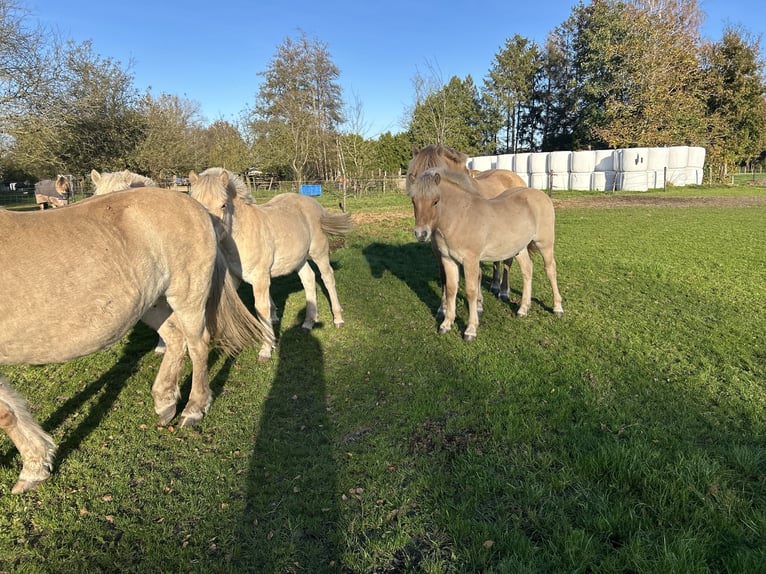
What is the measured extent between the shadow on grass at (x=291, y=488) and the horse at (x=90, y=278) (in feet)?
2.78

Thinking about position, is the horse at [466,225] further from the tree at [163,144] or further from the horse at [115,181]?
the tree at [163,144]

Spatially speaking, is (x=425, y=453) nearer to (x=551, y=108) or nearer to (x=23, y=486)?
(x=23, y=486)

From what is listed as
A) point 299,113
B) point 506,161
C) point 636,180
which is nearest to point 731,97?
point 636,180

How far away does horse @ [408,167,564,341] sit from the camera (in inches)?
198

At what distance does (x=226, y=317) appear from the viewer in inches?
173

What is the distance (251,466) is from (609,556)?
2368 millimetres

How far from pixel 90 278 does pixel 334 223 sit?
13.2ft

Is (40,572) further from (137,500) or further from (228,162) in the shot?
(228,162)

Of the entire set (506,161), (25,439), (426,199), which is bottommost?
(25,439)

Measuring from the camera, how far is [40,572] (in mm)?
Result: 2270

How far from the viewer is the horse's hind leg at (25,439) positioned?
287 cm

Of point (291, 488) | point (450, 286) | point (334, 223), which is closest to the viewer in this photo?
point (291, 488)

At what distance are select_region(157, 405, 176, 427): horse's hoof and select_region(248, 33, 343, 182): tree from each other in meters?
29.8

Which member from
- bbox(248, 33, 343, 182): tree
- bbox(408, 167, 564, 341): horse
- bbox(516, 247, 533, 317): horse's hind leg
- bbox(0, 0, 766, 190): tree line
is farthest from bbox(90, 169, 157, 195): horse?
bbox(248, 33, 343, 182): tree
